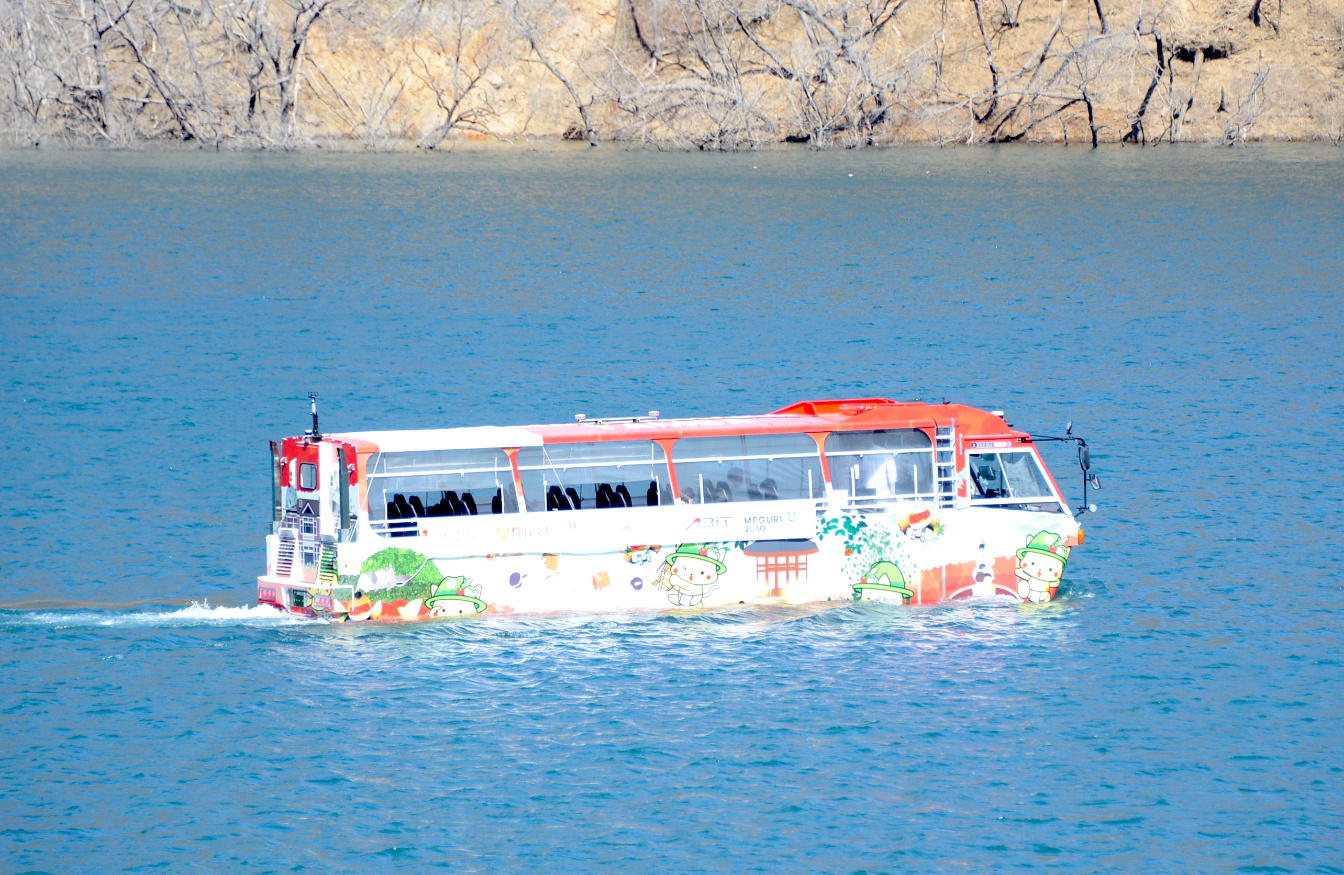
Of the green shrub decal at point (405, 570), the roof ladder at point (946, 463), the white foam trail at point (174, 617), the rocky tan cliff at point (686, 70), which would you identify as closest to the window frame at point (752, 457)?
the roof ladder at point (946, 463)

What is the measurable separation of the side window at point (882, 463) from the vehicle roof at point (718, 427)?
0.22 meters

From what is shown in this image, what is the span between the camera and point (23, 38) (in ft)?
433

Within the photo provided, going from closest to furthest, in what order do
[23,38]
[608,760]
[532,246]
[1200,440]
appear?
1. [608,760]
2. [1200,440]
3. [532,246]
4. [23,38]

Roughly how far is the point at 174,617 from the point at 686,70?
368ft

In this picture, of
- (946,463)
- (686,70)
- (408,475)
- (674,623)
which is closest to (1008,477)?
(946,463)

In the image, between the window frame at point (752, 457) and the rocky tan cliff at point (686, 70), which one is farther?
the rocky tan cliff at point (686, 70)

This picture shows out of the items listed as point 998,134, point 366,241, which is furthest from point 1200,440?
point 998,134

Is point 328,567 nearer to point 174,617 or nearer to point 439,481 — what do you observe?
point 439,481

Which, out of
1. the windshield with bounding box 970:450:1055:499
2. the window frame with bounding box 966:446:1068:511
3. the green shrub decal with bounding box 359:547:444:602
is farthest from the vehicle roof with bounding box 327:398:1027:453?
the green shrub decal with bounding box 359:547:444:602

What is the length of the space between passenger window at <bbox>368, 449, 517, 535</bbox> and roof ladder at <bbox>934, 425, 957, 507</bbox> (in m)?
8.19

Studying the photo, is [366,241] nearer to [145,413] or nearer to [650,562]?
[145,413]

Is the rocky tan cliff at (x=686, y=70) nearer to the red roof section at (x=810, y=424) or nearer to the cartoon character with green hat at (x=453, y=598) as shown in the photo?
the red roof section at (x=810, y=424)

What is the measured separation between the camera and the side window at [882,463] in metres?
31.5

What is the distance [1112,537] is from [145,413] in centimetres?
2945
